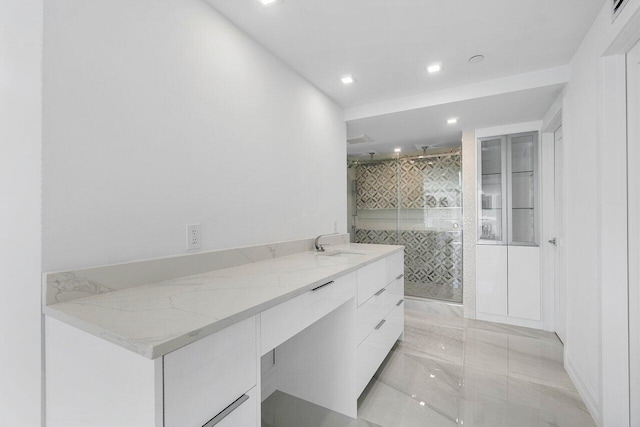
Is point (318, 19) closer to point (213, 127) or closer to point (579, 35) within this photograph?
point (213, 127)

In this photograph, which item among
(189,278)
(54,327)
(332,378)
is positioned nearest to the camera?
(54,327)

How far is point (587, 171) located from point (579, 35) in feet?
2.67

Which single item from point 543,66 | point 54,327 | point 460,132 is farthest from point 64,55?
point 460,132

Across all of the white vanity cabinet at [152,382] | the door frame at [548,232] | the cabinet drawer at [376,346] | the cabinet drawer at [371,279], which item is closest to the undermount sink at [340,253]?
the cabinet drawer at [371,279]

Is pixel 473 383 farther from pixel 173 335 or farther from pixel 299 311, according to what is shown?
pixel 173 335

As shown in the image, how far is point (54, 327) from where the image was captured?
918 mm

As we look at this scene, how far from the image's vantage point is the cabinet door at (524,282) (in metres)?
3.01

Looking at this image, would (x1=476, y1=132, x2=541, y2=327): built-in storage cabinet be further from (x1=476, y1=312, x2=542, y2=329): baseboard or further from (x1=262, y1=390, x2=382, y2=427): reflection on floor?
(x1=262, y1=390, x2=382, y2=427): reflection on floor

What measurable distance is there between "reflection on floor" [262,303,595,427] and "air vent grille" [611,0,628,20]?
6.95 feet

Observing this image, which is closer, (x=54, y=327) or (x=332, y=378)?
(x=54, y=327)

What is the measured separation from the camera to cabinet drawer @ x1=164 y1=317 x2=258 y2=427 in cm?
71

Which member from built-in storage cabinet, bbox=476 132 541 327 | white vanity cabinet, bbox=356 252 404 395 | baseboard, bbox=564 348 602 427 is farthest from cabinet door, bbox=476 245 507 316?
white vanity cabinet, bbox=356 252 404 395

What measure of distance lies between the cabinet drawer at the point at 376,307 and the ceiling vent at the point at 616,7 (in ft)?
6.22

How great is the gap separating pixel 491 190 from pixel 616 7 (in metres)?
2.05
